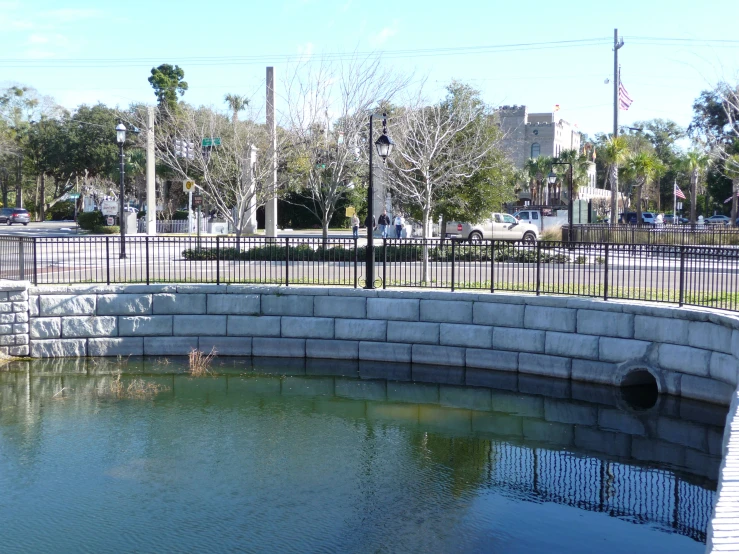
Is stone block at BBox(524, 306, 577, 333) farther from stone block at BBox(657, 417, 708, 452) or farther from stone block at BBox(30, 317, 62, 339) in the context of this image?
stone block at BBox(30, 317, 62, 339)

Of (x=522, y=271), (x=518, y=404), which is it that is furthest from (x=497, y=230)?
(x=518, y=404)

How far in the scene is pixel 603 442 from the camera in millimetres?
11938

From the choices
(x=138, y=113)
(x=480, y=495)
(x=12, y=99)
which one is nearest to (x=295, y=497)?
(x=480, y=495)

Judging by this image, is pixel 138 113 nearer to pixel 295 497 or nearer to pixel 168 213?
pixel 168 213

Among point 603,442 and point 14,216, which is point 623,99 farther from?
point 14,216

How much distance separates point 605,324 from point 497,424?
Result: 2.74 m

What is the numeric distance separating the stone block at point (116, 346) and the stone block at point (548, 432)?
7755 mm

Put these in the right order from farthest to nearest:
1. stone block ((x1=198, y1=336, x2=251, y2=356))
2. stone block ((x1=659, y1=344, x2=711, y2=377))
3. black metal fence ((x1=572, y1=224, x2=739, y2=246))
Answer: black metal fence ((x1=572, y1=224, x2=739, y2=246))
stone block ((x1=198, y1=336, x2=251, y2=356))
stone block ((x1=659, y1=344, x2=711, y2=377))

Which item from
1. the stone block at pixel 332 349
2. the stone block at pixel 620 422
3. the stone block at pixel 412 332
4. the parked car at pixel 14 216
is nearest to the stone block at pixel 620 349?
the stone block at pixel 620 422

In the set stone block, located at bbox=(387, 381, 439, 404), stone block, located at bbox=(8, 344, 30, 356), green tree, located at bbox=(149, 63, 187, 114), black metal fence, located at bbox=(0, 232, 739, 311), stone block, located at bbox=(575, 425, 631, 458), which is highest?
green tree, located at bbox=(149, 63, 187, 114)

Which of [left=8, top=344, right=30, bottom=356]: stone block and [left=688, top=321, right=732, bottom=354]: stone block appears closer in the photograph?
[left=688, top=321, right=732, bottom=354]: stone block

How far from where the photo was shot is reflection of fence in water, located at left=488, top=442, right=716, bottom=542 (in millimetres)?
Answer: 9125

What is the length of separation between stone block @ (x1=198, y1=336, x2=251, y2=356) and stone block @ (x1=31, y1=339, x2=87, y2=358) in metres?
2.29

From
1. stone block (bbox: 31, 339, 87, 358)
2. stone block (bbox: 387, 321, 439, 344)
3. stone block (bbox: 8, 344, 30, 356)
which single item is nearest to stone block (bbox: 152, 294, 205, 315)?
stone block (bbox: 31, 339, 87, 358)
